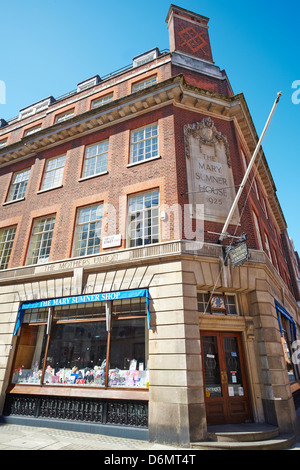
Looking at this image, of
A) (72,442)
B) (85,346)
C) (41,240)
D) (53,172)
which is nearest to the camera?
(72,442)

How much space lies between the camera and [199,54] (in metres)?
15.9

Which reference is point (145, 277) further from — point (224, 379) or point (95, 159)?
point (95, 159)

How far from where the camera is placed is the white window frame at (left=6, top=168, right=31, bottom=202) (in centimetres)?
1597

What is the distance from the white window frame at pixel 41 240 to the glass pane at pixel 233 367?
352 inches

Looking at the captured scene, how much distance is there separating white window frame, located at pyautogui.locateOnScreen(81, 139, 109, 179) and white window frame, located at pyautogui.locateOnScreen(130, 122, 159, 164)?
1587 millimetres

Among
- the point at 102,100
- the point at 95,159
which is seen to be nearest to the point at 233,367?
the point at 95,159

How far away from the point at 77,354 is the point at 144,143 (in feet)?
32.3

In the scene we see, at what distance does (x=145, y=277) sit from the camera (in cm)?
973

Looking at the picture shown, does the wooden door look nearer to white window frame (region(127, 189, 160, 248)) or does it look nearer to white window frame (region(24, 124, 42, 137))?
white window frame (region(127, 189, 160, 248))

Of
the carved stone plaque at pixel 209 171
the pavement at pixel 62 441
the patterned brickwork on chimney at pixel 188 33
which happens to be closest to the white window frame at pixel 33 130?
the patterned brickwork on chimney at pixel 188 33

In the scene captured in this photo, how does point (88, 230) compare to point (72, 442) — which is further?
point (88, 230)
